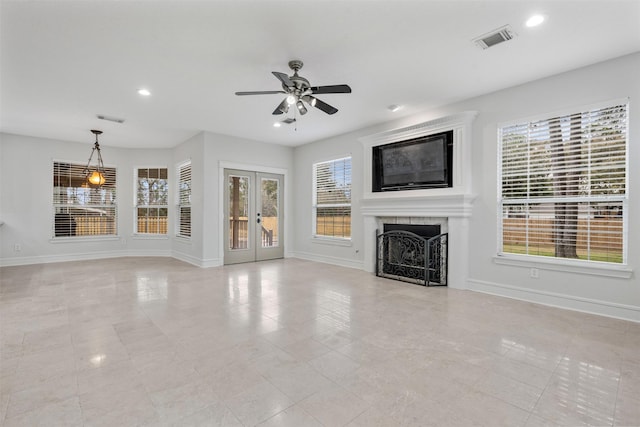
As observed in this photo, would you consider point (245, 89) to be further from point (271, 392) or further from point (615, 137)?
point (615, 137)

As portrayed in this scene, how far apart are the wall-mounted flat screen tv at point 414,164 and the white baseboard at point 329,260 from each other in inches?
61.3

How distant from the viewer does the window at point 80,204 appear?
6793 mm

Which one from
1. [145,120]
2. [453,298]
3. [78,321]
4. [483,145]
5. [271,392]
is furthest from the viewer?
[145,120]

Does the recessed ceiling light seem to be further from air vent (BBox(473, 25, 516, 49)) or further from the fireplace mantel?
the fireplace mantel

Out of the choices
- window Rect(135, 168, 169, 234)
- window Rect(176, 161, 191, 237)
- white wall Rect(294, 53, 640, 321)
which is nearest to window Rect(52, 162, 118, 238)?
window Rect(135, 168, 169, 234)

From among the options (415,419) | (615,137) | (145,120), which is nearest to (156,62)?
(145,120)

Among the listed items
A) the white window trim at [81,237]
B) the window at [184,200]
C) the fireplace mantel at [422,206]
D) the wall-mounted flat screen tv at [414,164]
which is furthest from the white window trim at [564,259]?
the white window trim at [81,237]

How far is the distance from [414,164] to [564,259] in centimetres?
235

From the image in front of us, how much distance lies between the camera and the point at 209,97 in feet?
14.0

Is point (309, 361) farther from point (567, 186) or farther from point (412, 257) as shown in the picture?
point (567, 186)

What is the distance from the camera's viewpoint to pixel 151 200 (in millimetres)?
7711

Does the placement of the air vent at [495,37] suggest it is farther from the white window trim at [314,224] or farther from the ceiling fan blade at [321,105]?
the white window trim at [314,224]

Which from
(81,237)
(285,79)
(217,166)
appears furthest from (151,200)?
(285,79)

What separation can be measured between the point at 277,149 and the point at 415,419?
6346 mm
